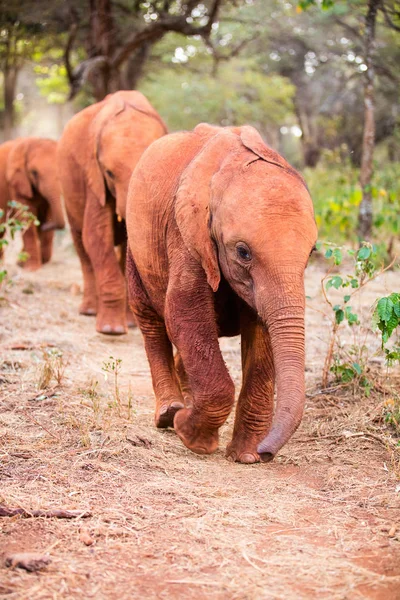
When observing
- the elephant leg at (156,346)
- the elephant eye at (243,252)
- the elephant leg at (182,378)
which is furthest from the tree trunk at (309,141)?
the elephant eye at (243,252)

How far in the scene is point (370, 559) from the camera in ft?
11.6

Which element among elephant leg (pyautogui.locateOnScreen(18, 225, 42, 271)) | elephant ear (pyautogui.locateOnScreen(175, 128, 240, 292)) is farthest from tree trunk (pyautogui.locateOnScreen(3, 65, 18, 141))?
elephant ear (pyautogui.locateOnScreen(175, 128, 240, 292))

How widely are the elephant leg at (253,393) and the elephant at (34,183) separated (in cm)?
897

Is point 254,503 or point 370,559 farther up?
point 370,559

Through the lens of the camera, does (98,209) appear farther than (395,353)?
Yes

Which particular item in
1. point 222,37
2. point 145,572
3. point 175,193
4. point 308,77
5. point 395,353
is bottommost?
point 308,77

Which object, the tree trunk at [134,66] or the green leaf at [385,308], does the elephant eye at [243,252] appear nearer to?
the green leaf at [385,308]

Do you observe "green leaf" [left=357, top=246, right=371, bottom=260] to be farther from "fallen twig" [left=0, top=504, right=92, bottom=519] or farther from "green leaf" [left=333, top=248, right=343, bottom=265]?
"fallen twig" [left=0, top=504, right=92, bottom=519]

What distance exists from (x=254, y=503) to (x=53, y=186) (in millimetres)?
10400

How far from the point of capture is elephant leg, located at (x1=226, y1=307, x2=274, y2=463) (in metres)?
4.99

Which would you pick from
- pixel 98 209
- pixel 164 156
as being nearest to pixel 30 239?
pixel 98 209

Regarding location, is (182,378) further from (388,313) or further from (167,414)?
(388,313)

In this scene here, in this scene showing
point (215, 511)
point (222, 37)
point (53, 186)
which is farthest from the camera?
point (222, 37)

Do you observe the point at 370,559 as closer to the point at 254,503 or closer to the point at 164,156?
the point at 254,503
